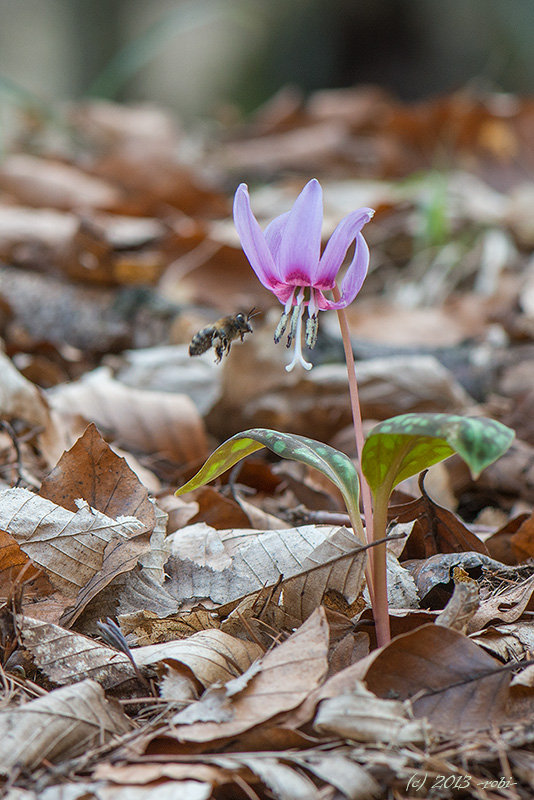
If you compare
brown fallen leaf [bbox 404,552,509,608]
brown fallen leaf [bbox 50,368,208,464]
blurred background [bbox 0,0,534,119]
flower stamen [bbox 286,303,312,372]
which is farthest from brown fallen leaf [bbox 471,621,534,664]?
blurred background [bbox 0,0,534,119]

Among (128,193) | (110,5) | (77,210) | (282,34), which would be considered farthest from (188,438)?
(110,5)

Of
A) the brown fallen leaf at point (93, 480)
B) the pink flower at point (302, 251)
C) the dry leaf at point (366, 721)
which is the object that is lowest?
the dry leaf at point (366, 721)

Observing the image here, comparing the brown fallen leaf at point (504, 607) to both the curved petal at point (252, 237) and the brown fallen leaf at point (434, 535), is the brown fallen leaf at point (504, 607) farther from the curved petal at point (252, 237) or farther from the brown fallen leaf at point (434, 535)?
the curved petal at point (252, 237)

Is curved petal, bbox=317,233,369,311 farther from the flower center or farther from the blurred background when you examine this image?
the blurred background

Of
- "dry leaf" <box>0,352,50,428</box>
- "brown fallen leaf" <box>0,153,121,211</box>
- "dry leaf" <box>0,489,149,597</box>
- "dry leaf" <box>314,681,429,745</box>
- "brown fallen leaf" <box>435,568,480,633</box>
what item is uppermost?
"brown fallen leaf" <box>0,153,121,211</box>

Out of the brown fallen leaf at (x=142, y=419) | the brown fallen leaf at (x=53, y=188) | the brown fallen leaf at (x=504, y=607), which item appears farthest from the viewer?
the brown fallen leaf at (x=53, y=188)

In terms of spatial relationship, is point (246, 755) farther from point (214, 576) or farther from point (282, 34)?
point (282, 34)

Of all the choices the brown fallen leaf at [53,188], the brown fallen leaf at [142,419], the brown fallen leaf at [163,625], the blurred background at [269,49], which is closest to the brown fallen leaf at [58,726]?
the brown fallen leaf at [163,625]

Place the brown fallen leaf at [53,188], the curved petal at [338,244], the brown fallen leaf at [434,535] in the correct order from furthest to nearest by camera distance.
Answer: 1. the brown fallen leaf at [53,188]
2. the brown fallen leaf at [434,535]
3. the curved petal at [338,244]
